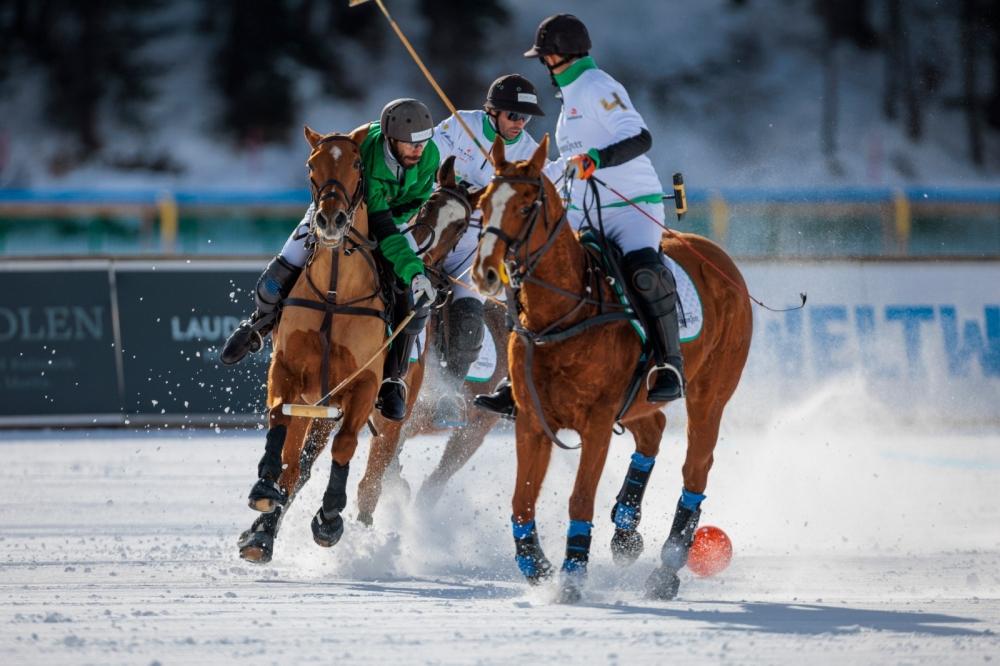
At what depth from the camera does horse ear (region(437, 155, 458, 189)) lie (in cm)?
827

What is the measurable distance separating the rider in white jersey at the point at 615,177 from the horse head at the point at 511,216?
0.33 metres

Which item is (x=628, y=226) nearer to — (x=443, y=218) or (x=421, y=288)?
(x=421, y=288)

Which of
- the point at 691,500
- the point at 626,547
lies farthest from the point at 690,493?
the point at 626,547

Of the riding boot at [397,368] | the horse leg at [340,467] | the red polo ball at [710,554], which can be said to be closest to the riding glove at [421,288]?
the riding boot at [397,368]

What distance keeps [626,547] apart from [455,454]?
72.8 inches

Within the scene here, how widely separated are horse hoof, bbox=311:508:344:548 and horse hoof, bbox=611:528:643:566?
136 centimetres

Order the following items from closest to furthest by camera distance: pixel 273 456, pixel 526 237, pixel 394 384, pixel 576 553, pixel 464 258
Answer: pixel 526 237 < pixel 576 553 < pixel 273 456 < pixel 394 384 < pixel 464 258

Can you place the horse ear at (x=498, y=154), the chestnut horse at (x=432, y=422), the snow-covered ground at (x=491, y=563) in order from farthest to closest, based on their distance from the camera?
1. the chestnut horse at (x=432, y=422)
2. the horse ear at (x=498, y=154)
3. the snow-covered ground at (x=491, y=563)

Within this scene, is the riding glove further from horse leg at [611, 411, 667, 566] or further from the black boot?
horse leg at [611, 411, 667, 566]

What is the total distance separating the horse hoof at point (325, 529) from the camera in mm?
7278

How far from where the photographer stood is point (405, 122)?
771cm

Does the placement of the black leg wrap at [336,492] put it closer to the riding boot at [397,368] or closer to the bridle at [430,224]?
the riding boot at [397,368]

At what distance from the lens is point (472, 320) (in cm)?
900

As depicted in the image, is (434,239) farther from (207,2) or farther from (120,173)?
(207,2)
